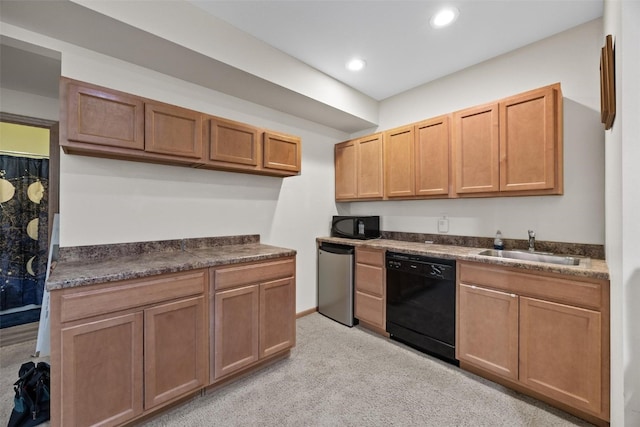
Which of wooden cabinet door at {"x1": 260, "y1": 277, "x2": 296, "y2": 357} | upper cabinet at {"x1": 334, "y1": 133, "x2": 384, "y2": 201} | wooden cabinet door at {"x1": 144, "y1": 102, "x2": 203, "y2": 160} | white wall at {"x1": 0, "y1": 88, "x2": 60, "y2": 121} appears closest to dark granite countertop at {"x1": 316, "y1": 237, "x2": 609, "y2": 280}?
upper cabinet at {"x1": 334, "y1": 133, "x2": 384, "y2": 201}

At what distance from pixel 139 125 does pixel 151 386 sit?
1.73 meters

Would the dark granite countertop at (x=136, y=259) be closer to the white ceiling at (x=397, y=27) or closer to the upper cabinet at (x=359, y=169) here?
the upper cabinet at (x=359, y=169)

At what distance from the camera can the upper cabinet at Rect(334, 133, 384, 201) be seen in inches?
127

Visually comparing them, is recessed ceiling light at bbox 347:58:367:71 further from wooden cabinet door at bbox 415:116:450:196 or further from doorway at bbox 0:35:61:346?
doorway at bbox 0:35:61:346

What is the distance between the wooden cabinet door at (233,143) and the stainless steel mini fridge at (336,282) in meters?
1.40

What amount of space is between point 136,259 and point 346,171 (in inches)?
99.2

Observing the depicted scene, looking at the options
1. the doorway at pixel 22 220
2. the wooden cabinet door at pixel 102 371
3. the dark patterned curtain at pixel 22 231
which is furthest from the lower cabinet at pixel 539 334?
the dark patterned curtain at pixel 22 231

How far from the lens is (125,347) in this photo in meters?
1.56

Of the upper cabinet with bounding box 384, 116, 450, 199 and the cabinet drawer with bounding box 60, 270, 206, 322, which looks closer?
the cabinet drawer with bounding box 60, 270, 206, 322

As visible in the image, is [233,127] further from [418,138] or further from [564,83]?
[564,83]

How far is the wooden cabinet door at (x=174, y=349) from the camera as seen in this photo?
1.64 m

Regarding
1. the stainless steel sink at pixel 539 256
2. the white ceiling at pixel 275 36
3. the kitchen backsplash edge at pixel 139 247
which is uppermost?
the white ceiling at pixel 275 36

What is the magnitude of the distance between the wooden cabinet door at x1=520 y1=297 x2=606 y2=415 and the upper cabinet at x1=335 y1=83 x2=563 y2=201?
93cm

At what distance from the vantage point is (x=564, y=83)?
2.19 metres
